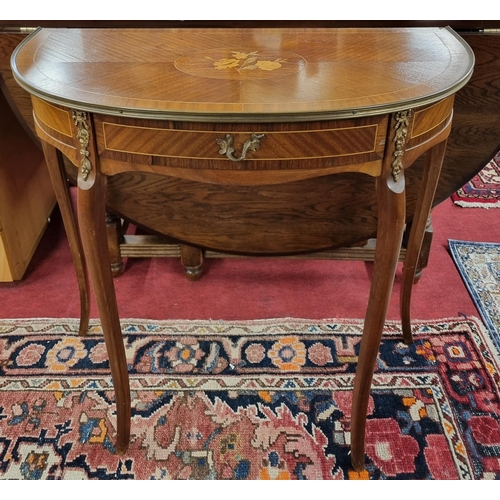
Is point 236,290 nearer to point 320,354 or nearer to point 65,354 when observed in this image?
point 320,354

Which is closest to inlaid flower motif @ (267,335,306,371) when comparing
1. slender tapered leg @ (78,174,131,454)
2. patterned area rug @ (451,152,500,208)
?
slender tapered leg @ (78,174,131,454)

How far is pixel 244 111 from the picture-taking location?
732 mm

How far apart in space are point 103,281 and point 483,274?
1203mm

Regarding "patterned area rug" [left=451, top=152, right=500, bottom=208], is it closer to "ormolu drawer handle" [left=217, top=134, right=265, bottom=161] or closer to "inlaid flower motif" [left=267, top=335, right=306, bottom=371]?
"inlaid flower motif" [left=267, top=335, right=306, bottom=371]

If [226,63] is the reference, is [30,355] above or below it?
below

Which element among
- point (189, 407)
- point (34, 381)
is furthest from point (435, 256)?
point (34, 381)

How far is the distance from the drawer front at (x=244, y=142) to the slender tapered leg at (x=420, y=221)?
369 millimetres

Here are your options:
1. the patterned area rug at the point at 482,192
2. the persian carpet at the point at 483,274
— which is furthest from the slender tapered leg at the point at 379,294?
the patterned area rug at the point at 482,192

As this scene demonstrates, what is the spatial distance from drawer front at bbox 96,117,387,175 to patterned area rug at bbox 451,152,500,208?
1.39m

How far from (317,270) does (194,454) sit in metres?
0.75

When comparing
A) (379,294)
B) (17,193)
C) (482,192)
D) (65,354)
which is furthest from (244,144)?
(482,192)

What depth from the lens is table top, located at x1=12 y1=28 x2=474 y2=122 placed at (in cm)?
75

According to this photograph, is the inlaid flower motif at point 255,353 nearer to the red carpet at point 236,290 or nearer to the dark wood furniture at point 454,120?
the red carpet at point 236,290

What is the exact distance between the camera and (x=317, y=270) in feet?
5.51
